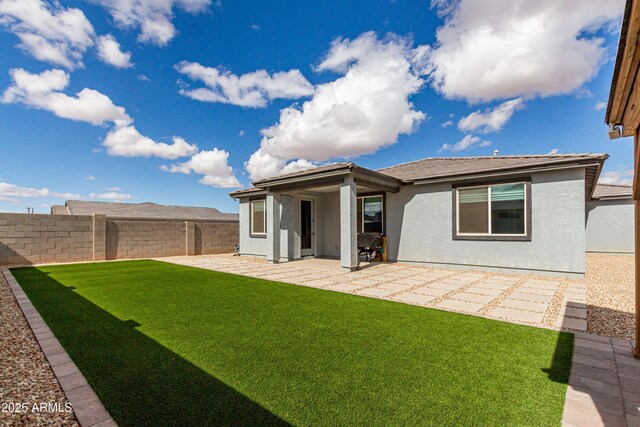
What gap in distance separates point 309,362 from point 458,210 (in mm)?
7935

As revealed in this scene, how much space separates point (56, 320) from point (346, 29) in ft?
43.4

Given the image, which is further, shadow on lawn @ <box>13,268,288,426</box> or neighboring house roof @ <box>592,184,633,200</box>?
neighboring house roof @ <box>592,184,633,200</box>

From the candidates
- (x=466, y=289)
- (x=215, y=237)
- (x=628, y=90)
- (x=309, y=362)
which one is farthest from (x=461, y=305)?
(x=215, y=237)

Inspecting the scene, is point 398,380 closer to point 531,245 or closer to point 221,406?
point 221,406

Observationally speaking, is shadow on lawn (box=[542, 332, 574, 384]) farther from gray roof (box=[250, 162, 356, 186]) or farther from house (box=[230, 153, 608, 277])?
gray roof (box=[250, 162, 356, 186])

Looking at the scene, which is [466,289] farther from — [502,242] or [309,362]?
[309,362]

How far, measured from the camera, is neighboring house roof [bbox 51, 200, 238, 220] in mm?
22780

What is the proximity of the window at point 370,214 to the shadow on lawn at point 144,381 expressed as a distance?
8.65 m

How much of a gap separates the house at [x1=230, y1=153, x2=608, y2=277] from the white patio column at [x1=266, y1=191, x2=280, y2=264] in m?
0.04

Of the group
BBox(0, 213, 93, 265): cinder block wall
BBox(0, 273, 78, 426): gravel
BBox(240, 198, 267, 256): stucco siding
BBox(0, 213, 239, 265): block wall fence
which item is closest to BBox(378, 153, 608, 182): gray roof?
BBox(240, 198, 267, 256): stucco siding

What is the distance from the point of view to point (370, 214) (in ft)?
37.1

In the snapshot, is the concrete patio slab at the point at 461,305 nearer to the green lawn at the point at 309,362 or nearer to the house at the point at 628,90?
the green lawn at the point at 309,362

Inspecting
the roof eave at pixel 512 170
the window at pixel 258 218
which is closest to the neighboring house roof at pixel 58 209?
the window at pixel 258 218

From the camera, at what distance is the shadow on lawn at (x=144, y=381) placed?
6.28 ft
